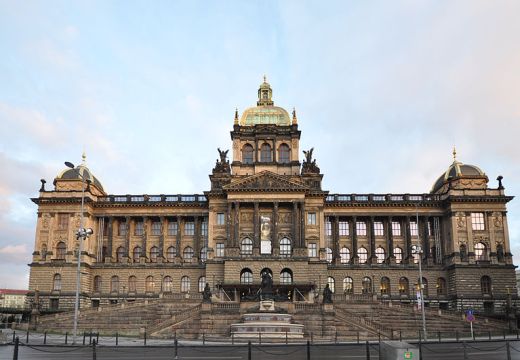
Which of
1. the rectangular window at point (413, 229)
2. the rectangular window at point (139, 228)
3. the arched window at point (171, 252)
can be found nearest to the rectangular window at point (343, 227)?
the rectangular window at point (413, 229)

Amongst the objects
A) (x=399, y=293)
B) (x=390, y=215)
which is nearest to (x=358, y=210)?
(x=390, y=215)

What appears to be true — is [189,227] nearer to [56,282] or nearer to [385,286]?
[56,282]

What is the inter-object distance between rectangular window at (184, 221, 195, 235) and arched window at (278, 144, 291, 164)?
56.1 ft

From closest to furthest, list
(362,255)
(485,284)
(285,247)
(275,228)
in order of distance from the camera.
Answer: (275,228), (485,284), (285,247), (362,255)

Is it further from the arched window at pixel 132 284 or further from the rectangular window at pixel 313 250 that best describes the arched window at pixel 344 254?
the arched window at pixel 132 284

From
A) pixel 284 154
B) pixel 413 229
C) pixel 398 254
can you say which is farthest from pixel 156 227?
pixel 413 229

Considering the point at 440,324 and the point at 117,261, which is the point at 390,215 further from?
the point at 117,261

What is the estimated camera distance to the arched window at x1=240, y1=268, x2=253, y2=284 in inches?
3118

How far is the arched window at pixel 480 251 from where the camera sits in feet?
277

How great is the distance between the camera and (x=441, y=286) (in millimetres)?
85688

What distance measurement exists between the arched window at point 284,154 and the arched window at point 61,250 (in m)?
34.8

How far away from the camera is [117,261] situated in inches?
3521

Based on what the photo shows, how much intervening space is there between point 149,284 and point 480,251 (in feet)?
162

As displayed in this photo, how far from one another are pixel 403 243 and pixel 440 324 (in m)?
29.0
